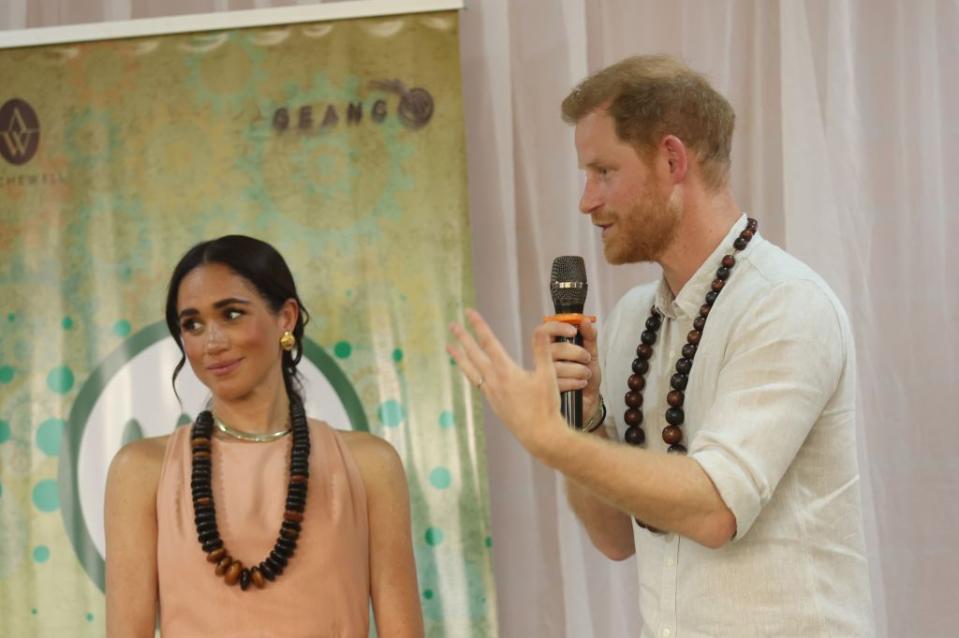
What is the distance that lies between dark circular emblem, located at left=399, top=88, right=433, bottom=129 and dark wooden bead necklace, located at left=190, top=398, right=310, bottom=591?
40.7 inches

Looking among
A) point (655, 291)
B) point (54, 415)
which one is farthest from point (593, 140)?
point (54, 415)

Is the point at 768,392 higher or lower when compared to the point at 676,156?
lower

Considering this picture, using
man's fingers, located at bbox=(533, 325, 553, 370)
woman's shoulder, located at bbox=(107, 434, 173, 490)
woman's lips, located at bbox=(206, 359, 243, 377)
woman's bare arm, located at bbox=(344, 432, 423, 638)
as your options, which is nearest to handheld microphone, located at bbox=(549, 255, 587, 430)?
man's fingers, located at bbox=(533, 325, 553, 370)

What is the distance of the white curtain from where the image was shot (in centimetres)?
336

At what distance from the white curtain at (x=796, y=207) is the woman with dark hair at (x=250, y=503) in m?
1.02

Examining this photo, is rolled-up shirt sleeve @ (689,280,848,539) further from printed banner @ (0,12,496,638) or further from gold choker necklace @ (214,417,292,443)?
printed banner @ (0,12,496,638)

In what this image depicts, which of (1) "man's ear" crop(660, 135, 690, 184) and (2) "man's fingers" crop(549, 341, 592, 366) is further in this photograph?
(1) "man's ear" crop(660, 135, 690, 184)

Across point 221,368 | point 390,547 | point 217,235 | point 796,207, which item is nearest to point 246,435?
point 221,368

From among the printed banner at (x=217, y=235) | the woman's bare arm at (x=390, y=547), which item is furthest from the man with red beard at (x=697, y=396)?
the printed banner at (x=217, y=235)

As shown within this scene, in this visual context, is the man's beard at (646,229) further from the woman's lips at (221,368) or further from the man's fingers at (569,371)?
the woman's lips at (221,368)

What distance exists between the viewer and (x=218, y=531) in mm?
2443

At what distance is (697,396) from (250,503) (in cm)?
102

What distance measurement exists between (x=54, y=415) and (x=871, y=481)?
234 centimetres

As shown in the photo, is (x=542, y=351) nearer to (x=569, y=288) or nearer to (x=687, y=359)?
(x=569, y=288)
